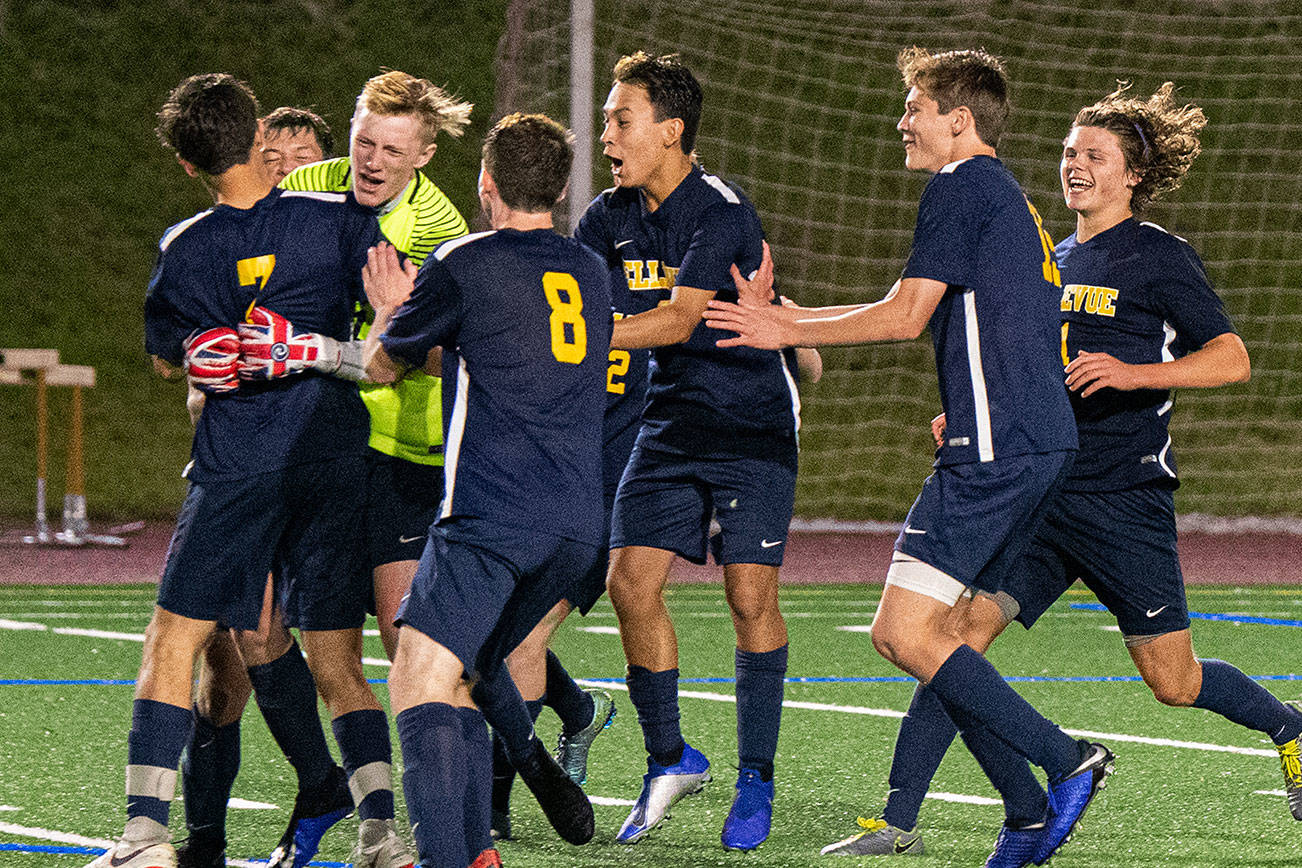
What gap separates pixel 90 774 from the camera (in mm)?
5066

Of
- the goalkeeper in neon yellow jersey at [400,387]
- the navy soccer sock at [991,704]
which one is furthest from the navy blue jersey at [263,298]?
the navy soccer sock at [991,704]

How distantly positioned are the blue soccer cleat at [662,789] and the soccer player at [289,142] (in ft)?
7.03

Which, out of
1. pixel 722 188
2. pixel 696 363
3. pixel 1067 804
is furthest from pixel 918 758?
pixel 722 188

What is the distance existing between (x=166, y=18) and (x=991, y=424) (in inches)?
406

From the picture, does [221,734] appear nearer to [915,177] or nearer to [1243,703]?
[1243,703]

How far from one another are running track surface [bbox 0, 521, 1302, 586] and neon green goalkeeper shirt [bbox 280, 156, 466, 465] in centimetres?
571

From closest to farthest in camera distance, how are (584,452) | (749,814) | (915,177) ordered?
(584,452), (749,814), (915,177)

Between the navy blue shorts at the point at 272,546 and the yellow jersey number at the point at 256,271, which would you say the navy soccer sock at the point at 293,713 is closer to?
the navy blue shorts at the point at 272,546

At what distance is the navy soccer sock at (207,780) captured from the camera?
4020mm

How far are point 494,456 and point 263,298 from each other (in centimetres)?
73

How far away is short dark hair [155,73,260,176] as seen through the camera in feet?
12.6

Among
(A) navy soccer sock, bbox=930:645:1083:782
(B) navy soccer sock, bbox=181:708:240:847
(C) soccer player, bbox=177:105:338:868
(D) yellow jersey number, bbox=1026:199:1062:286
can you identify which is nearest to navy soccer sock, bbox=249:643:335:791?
(C) soccer player, bbox=177:105:338:868

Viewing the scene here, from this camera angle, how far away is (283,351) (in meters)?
3.82

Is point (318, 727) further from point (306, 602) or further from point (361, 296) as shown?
point (361, 296)
